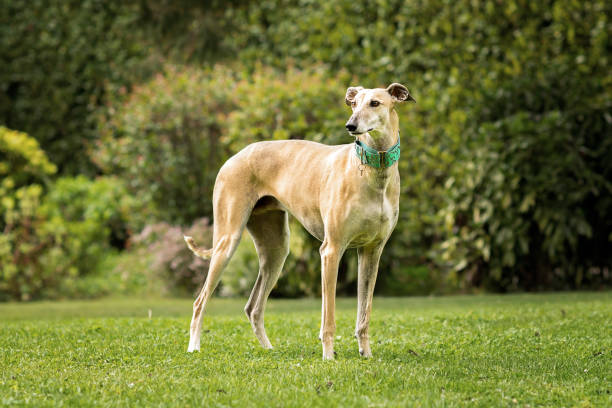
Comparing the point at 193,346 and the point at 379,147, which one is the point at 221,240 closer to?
the point at 193,346

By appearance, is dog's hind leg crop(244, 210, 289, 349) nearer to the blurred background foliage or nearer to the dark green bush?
the blurred background foliage

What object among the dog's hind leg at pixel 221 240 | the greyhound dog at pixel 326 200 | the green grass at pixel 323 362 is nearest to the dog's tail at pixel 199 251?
the greyhound dog at pixel 326 200

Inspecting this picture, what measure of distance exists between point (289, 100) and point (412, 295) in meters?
3.89

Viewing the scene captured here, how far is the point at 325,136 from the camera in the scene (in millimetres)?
10797

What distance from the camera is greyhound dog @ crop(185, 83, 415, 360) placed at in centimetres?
504

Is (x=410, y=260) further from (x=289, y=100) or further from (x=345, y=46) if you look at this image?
(x=345, y=46)

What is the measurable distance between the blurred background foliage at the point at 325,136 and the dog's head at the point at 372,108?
543 centimetres

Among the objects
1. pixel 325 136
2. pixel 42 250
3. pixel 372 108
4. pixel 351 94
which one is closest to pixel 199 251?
pixel 351 94

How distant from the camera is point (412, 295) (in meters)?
12.2

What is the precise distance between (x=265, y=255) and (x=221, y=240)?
0.45 m

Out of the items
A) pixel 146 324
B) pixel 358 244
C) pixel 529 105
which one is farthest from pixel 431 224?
pixel 358 244

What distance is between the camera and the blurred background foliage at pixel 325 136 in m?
10.4

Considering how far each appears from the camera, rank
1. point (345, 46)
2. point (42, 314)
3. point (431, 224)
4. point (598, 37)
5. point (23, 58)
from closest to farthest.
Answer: point (42, 314) → point (598, 37) → point (431, 224) → point (345, 46) → point (23, 58)

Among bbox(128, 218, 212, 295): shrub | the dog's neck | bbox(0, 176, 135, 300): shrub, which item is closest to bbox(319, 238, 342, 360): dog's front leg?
the dog's neck
